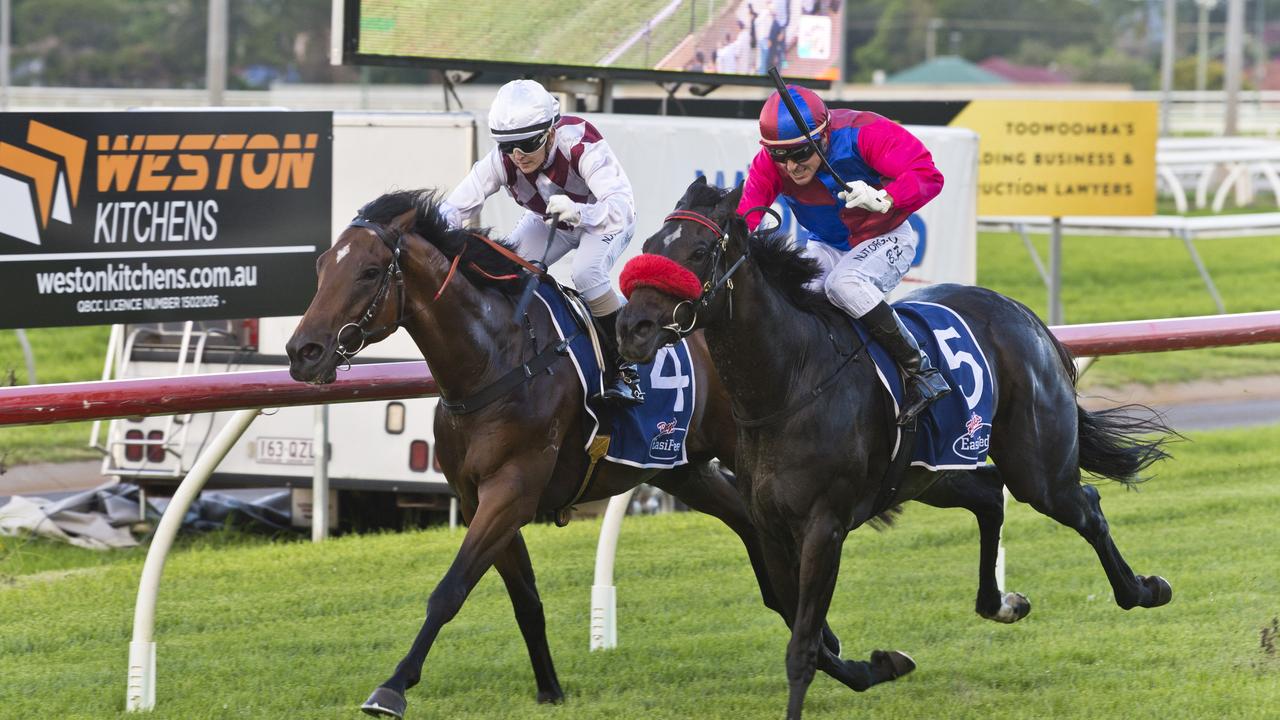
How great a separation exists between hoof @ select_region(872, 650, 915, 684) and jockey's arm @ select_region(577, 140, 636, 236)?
163cm

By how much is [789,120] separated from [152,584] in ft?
7.61

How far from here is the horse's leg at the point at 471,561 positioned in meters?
4.27

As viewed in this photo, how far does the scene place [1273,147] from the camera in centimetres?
2344

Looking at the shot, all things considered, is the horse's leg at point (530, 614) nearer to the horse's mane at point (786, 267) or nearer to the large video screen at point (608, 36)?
the horse's mane at point (786, 267)

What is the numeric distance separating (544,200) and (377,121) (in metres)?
2.95

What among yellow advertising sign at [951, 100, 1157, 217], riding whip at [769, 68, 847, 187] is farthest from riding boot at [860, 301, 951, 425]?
yellow advertising sign at [951, 100, 1157, 217]

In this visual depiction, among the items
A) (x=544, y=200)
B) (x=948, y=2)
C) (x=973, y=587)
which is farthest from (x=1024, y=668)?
(x=948, y=2)

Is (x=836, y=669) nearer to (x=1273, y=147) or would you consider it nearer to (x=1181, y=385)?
(x=1181, y=385)

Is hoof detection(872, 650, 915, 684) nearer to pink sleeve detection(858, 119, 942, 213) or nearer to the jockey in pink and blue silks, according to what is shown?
the jockey in pink and blue silks

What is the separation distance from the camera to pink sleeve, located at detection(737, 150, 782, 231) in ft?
15.8

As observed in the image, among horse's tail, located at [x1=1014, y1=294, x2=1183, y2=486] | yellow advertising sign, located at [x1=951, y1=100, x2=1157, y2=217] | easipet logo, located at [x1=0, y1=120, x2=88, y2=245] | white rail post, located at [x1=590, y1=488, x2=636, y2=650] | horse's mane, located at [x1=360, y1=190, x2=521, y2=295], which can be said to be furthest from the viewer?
yellow advertising sign, located at [x1=951, y1=100, x2=1157, y2=217]

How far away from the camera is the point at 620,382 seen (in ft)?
16.7

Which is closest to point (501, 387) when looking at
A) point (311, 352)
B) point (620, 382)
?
point (620, 382)

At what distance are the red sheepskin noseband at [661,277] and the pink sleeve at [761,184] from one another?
1.96ft
